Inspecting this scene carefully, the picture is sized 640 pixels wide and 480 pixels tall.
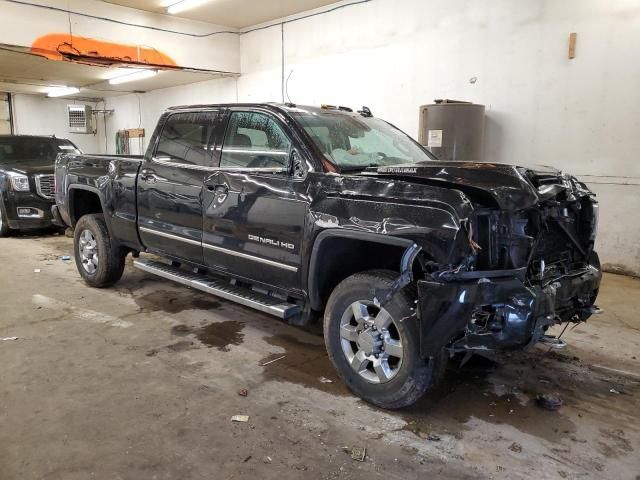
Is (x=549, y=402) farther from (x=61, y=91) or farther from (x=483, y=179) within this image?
(x=61, y=91)

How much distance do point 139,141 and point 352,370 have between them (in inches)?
593

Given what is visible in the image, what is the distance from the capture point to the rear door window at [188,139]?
4.35 metres

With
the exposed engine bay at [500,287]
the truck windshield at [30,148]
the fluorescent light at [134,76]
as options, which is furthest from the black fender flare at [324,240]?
the fluorescent light at [134,76]

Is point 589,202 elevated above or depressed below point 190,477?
above

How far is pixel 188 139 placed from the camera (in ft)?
15.0

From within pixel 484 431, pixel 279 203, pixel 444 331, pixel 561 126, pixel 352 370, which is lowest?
pixel 484 431

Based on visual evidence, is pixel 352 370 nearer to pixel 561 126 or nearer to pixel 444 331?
pixel 444 331

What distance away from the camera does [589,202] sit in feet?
11.1

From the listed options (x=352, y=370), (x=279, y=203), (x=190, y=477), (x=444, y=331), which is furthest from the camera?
(x=279, y=203)

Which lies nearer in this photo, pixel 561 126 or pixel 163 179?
pixel 163 179

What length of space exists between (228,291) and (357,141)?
1626 millimetres

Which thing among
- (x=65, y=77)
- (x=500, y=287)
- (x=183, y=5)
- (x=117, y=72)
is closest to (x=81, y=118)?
(x=65, y=77)

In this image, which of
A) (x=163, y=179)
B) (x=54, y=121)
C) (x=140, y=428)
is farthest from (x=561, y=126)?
(x=54, y=121)

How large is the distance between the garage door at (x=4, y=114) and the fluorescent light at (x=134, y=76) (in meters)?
7.01
